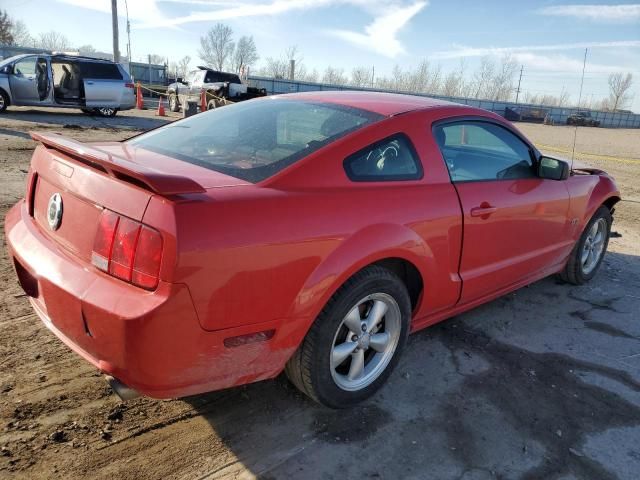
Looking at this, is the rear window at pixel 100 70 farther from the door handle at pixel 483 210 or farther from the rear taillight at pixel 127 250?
the rear taillight at pixel 127 250

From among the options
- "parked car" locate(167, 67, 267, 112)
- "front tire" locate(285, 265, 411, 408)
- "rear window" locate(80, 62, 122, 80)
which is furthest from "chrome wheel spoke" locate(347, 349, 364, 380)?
"parked car" locate(167, 67, 267, 112)

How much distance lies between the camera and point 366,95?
3.30m

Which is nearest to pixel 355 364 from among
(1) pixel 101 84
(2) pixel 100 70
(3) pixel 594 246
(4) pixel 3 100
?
(3) pixel 594 246

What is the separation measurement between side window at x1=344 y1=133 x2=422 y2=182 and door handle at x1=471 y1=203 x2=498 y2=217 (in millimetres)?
460

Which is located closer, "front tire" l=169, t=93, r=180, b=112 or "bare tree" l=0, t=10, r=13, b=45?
"front tire" l=169, t=93, r=180, b=112

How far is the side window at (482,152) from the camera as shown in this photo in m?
3.03

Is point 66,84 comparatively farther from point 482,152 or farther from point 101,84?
point 482,152

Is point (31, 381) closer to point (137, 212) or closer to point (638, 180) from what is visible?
point (137, 212)

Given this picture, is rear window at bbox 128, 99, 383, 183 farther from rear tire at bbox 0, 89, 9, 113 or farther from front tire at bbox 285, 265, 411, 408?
rear tire at bbox 0, 89, 9, 113

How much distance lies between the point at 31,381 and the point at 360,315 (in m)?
1.75

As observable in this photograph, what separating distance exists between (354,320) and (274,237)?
0.75 meters

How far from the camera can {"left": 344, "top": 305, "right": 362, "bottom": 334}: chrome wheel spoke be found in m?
2.51

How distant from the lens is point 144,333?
1814 mm

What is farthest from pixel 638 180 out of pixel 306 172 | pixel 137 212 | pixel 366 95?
pixel 137 212
